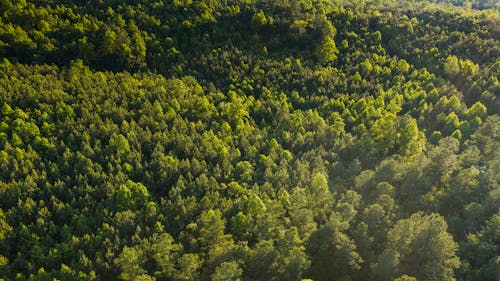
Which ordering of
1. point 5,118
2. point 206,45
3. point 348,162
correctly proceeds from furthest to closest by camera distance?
1. point 206,45
2. point 348,162
3. point 5,118

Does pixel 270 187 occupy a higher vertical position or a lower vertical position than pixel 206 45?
lower

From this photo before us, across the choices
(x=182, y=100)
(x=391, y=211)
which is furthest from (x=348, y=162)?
(x=182, y=100)

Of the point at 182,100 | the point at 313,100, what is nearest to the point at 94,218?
the point at 182,100

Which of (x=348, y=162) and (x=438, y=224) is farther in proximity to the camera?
(x=348, y=162)

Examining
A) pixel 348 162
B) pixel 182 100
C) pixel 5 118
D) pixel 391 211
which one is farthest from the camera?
pixel 182 100

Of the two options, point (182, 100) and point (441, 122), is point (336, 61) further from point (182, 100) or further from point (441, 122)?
point (182, 100)

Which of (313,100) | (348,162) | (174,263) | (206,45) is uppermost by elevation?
(206,45)
